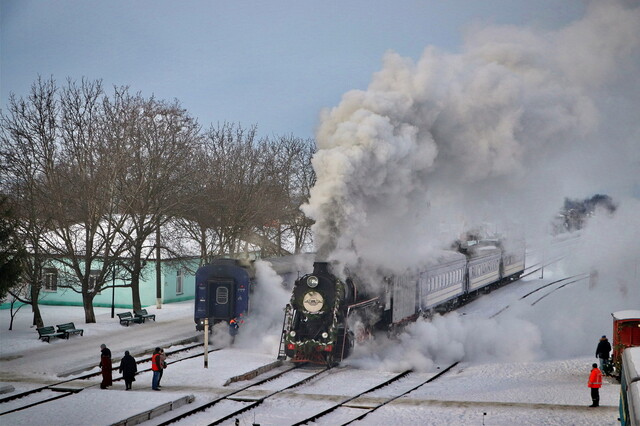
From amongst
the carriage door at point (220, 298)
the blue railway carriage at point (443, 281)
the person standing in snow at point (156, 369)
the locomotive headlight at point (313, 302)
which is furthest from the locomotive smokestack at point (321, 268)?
the carriage door at point (220, 298)

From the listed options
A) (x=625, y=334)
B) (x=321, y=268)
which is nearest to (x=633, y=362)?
(x=321, y=268)

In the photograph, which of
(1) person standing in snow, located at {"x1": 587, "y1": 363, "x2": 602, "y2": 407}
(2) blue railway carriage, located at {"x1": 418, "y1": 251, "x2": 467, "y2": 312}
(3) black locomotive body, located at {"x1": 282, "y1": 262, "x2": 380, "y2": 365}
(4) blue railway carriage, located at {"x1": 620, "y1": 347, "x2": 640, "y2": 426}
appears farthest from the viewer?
(2) blue railway carriage, located at {"x1": 418, "y1": 251, "x2": 467, "y2": 312}

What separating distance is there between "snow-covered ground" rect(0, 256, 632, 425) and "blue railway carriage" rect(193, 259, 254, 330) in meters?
0.76

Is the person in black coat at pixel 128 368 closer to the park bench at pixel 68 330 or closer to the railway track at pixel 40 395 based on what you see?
the railway track at pixel 40 395

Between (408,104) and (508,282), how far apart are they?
2544 cm

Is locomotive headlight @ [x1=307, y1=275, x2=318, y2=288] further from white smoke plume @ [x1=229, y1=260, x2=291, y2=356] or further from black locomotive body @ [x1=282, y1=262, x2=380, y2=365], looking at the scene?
white smoke plume @ [x1=229, y1=260, x2=291, y2=356]

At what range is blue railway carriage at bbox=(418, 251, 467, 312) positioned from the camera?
2333 centimetres

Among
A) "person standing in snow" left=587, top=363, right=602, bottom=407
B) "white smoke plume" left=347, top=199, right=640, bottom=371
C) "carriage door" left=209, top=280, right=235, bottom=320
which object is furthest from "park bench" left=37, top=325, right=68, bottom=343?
"person standing in snow" left=587, top=363, right=602, bottom=407

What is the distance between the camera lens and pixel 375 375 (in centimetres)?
1772

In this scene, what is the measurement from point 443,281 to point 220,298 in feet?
29.0

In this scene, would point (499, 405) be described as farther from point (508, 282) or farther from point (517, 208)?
point (508, 282)

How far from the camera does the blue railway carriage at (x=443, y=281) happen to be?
919 inches

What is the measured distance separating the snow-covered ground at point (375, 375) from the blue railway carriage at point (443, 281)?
1105 millimetres

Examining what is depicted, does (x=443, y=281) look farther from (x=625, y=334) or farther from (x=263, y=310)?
(x=625, y=334)
